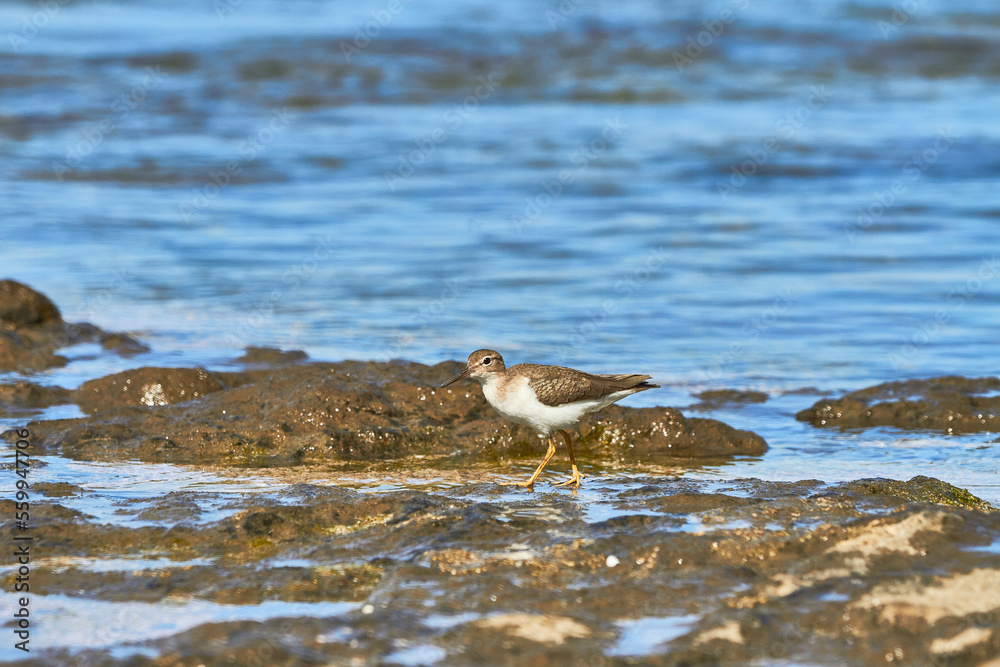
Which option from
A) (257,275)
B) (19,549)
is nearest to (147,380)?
(19,549)

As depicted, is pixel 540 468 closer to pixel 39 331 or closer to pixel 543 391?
pixel 543 391

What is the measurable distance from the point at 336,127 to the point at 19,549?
14658 millimetres

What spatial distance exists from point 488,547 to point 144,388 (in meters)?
3.74

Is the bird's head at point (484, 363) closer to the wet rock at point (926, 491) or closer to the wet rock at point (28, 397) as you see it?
the wet rock at point (926, 491)

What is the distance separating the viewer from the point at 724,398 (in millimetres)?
7832

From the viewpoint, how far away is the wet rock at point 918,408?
23.6 ft

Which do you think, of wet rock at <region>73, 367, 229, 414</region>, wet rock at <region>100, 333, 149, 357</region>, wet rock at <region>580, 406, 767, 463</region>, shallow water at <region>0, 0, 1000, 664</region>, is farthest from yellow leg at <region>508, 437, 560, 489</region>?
wet rock at <region>100, 333, 149, 357</region>

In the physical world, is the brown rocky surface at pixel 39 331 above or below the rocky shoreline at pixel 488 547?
above

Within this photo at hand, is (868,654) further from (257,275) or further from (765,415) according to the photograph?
(257,275)

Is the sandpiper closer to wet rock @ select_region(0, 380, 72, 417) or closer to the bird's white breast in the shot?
the bird's white breast

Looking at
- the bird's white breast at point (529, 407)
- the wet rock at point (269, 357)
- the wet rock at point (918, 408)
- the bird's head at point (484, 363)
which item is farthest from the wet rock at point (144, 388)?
the wet rock at point (918, 408)

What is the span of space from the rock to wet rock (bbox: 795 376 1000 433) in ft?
18.7

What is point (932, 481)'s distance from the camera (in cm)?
536

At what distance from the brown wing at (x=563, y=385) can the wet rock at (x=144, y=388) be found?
2578 mm
